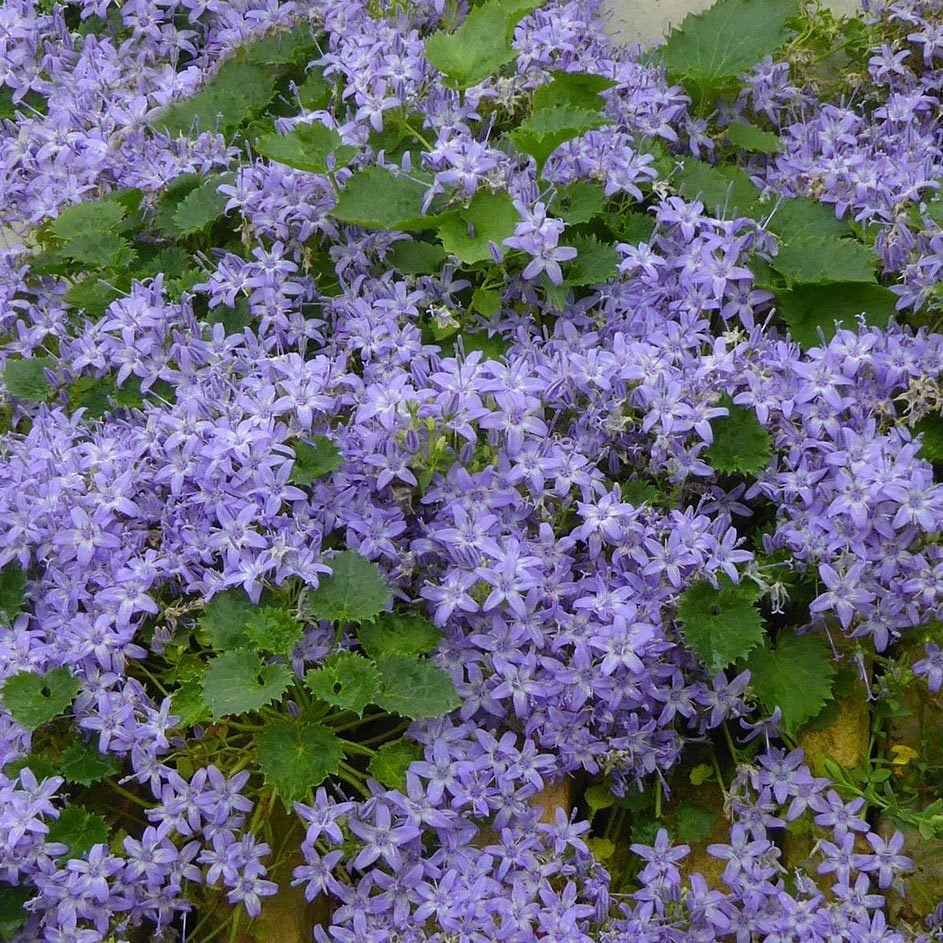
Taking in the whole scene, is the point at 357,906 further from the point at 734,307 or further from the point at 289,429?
the point at 734,307

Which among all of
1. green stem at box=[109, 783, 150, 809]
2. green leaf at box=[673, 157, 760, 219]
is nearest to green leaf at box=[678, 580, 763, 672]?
green leaf at box=[673, 157, 760, 219]

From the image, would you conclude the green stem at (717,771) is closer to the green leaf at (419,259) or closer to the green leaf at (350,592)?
the green leaf at (350,592)

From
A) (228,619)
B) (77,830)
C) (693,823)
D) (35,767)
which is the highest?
(228,619)

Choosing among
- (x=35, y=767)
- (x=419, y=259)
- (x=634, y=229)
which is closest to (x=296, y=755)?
(x=35, y=767)

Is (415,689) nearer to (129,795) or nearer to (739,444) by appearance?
(129,795)

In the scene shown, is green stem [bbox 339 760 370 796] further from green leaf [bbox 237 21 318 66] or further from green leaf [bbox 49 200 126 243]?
green leaf [bbox 237 21 318 66]

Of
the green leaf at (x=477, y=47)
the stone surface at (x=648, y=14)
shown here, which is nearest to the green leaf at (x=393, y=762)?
the green leaf at (x=477, y=47)
